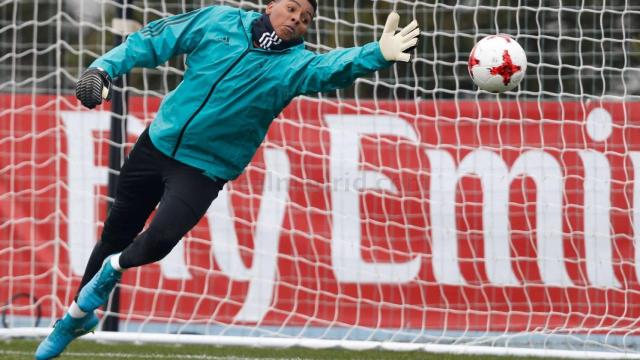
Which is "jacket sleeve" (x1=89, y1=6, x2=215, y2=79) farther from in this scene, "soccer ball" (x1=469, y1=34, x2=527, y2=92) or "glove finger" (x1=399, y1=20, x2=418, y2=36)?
"soccer ball" (x1=469, y1=34, x2=527, y2=92)

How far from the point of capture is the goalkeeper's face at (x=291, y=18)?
5301 mm

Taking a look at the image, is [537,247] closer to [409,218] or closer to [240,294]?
[409,218]

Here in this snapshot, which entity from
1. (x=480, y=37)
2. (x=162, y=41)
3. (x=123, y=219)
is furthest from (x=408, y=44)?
(x=480, y=37)

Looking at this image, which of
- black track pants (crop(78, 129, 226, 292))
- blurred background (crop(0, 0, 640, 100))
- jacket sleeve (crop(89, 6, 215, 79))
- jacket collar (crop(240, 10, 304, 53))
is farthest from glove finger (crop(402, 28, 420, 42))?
blurred background (crop(0, 0, 640, 100))

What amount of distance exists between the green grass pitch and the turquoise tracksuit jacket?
1915 millimetres

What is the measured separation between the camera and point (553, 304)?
25.2ft

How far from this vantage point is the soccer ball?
17.4ft

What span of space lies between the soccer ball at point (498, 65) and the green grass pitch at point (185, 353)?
219cm

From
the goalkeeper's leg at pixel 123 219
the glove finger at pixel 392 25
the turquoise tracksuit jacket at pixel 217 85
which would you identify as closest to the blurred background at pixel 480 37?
the turquoise tracksuit jacket at pixel 217 85

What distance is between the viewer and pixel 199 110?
5.31m

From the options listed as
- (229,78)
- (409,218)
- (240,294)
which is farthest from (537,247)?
(229,78)

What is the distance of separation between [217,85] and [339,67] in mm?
669

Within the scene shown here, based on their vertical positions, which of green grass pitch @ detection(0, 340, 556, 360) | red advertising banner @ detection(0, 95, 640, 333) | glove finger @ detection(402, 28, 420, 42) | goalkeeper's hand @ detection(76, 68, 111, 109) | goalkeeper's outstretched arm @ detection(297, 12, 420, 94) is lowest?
green grass pitch @ detection(0, 340, 556, 360)

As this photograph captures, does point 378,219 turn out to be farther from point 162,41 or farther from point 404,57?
point 404,57
